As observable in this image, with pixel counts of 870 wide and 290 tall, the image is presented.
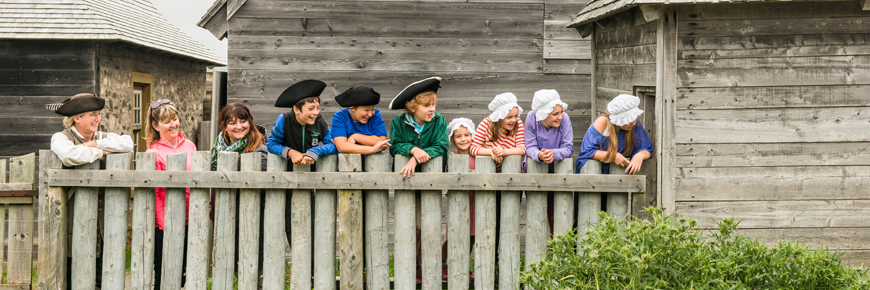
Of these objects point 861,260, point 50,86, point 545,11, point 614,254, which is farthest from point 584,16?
point 50,86

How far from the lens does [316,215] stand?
463 centimetres

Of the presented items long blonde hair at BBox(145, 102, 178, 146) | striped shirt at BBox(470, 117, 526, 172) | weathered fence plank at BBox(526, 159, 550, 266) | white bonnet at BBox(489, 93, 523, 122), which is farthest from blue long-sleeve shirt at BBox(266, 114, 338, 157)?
weathered fence plank at BBox(526, 159, 550, 266)

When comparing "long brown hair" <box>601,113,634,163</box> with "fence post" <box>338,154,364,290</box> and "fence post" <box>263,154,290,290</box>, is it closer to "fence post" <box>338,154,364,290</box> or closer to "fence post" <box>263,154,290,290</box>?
"fence post" <box>338,154,364,290</box>

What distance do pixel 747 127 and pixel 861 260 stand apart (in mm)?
1347

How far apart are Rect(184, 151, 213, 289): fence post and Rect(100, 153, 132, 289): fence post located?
48 centimetres

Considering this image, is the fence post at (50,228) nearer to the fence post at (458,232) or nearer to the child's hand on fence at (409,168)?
the child's hand on fence at (409,168)

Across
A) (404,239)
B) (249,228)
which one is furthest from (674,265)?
(249,228)

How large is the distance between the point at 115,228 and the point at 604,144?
3592 millimetres

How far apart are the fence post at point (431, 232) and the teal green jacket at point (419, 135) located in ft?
0.55

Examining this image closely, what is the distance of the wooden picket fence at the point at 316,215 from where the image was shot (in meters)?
4.51

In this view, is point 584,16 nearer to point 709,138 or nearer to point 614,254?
point 709,138

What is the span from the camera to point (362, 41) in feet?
23.6

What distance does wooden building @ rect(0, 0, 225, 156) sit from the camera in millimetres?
9453

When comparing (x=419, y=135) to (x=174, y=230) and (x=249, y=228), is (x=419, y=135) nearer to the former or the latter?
(x=249, y=228)
